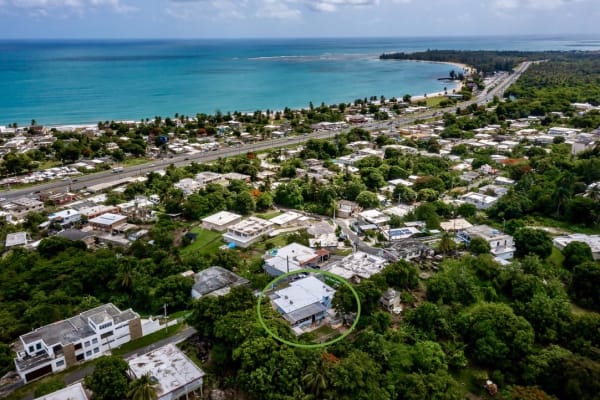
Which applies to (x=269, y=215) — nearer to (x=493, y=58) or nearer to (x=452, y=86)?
(x=452, y=86)

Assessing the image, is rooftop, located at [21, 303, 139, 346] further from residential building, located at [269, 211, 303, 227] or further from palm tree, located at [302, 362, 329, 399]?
residential building, located at [269, 211, 303, 227]

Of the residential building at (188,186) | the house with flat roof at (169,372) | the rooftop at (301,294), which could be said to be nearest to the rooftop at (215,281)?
the rooftop at (301,294)

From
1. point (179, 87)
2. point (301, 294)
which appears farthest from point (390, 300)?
point (179, 87)

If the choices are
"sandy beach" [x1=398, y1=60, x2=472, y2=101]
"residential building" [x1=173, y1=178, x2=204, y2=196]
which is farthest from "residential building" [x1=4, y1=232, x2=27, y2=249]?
"sandy beach" [x1=398, y1=60, x2=472, y2=101]

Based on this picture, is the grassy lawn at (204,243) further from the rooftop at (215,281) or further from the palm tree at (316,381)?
the palm tree at (316,381)

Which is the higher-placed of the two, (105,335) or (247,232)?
(105,335)

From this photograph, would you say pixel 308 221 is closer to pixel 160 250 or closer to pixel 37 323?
pixel 160 250
